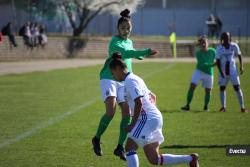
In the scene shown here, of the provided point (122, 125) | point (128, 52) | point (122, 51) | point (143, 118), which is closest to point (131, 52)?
point (128, 52)

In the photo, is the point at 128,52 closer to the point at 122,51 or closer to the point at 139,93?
the point at 122,51

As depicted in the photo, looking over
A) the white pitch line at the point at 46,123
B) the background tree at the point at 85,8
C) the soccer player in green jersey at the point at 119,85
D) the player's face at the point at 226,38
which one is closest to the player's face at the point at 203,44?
the player's face at the point at 226,38

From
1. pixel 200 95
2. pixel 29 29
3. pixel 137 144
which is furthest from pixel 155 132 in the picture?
pixel 29 29

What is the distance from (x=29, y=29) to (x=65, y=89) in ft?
63.2

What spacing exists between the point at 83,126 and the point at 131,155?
5.96 m

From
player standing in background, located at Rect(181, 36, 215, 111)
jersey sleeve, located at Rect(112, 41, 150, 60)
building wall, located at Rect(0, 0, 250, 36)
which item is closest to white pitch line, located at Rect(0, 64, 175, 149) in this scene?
jersey sleeve, located at Rect(112, 41, 150, 60)

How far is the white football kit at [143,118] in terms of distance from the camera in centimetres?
864

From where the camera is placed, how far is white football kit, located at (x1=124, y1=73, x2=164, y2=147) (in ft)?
28.3

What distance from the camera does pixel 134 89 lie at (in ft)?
28.2

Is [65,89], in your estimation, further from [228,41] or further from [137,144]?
[137,144]

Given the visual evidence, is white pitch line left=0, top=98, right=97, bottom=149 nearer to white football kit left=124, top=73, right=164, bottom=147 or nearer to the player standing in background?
the player standing in background

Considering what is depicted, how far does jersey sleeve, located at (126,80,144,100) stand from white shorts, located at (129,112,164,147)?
0.29 meters

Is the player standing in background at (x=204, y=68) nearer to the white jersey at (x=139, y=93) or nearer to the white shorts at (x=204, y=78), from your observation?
the white shorts at (x=204, y=78)

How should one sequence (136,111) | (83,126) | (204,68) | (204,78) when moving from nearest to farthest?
(136,111) → (83,126) → (204,68) → (204,78)
